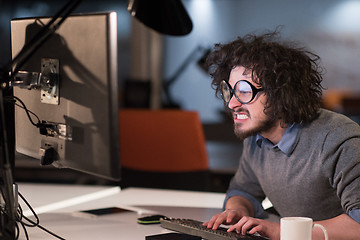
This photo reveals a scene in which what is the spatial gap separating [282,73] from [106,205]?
871 millimetres

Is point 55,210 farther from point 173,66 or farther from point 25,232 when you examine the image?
point 173,66

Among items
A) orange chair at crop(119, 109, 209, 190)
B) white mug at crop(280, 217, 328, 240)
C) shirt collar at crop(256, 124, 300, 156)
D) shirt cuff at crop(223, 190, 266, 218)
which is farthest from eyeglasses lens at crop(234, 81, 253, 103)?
orange chair at crop(119, 109, 209, 190)

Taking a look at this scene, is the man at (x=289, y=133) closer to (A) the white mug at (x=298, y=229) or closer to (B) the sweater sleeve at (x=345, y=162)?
(B) the sweater sleeve at (x=345, y=162)

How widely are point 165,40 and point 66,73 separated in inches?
323

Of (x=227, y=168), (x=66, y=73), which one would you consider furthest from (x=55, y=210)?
(x=227, y=168)

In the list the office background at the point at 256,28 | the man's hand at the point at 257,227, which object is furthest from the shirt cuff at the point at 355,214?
the office background at the point at 256,28

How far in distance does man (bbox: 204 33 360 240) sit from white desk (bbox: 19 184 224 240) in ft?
0.69

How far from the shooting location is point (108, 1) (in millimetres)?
10125

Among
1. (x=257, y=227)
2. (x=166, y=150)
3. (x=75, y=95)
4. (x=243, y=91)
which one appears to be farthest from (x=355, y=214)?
(x=166, y=150)

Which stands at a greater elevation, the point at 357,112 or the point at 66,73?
the point at 66,73

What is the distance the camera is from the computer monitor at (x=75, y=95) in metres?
1.34

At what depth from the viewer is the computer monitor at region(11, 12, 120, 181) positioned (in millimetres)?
1345

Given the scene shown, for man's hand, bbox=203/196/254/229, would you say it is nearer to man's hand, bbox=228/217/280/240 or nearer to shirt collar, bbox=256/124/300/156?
man's hand, bbox=228/217/280/240

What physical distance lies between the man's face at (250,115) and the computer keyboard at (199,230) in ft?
1.25
